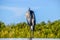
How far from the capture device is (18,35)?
5121mm

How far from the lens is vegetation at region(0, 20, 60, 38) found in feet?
16.8

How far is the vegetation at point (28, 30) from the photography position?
5.13 metres

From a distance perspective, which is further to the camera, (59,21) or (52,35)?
(59,21)

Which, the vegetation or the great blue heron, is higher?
the great blue heron

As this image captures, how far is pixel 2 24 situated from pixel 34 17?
1036 mm

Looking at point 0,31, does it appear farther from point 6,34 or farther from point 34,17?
point 34,17

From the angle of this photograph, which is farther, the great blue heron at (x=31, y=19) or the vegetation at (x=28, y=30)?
the vegetation at (x=28, y=30)

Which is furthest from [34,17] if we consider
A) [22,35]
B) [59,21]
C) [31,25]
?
[59,21]

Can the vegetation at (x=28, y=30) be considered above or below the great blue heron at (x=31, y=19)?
below

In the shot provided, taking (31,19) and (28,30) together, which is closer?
(31,19)

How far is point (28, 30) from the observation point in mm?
5043

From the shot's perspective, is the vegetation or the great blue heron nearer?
the great blue heron

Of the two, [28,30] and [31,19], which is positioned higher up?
[31,19]

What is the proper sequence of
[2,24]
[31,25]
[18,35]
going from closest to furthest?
1. [31,25]
2. [18,35]
3. [2,24]
